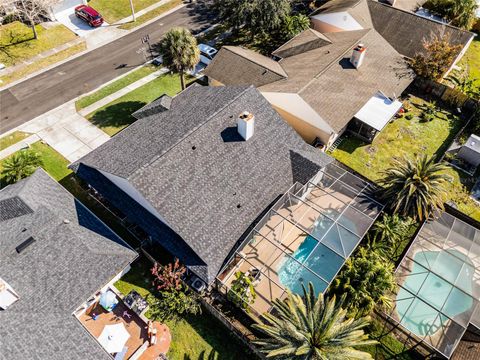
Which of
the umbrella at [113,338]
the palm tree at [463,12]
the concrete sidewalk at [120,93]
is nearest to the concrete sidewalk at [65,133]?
the concrete sidewalk at [120,93]

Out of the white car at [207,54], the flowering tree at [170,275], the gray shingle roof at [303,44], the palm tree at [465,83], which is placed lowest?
the flowering tree at [170,275]

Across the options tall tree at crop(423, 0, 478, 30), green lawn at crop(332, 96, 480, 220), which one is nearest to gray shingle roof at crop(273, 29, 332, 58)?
green lawn at crop(332, 96, 480, 220)

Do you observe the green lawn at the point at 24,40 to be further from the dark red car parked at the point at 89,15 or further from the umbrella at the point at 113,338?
the umbrella at the point at 113,338

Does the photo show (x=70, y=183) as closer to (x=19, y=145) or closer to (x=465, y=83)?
(x=19, y=145)

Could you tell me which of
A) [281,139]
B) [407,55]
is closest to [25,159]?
[281,139]

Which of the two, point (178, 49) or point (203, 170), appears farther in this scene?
point (178, 49)

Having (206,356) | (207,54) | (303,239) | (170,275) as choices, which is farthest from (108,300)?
(207,54)
